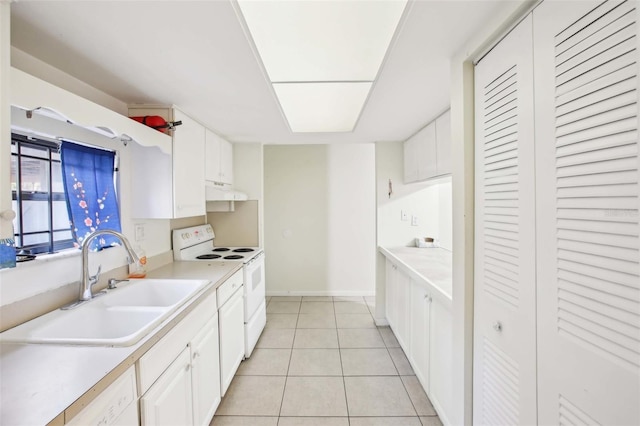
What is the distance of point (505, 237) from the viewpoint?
974 mm

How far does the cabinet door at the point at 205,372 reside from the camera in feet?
4.65

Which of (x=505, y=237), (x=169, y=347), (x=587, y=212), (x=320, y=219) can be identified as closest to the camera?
(x=587, y=212)

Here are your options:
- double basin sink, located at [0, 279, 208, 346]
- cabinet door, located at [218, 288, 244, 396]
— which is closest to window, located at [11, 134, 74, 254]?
double basin sink, located at [0, 279, 208, 346]

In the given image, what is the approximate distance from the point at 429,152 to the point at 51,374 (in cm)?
253

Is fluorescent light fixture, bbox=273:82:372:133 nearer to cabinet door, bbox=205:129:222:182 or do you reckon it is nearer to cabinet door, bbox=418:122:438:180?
cabinet door, bbox=418:122:438:180

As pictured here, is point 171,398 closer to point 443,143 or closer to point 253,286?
point 253,286

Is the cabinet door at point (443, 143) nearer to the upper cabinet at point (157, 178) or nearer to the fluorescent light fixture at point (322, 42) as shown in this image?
the fluorescent light fixture at point (322, 42)

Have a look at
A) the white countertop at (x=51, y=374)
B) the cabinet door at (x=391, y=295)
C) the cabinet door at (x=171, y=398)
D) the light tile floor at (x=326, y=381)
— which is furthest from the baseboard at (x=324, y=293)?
the white countertop at (x=51, y=374)

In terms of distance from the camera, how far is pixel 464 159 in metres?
1.19

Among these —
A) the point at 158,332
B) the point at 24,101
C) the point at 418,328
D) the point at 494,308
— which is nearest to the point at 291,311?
the point at 418,328

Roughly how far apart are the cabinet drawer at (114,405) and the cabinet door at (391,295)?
2.24 meters

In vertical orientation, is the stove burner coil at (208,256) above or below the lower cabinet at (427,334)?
above

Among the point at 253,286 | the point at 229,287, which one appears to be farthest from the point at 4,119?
the point at 253,286

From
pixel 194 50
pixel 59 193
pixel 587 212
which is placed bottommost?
pixel 587 212
